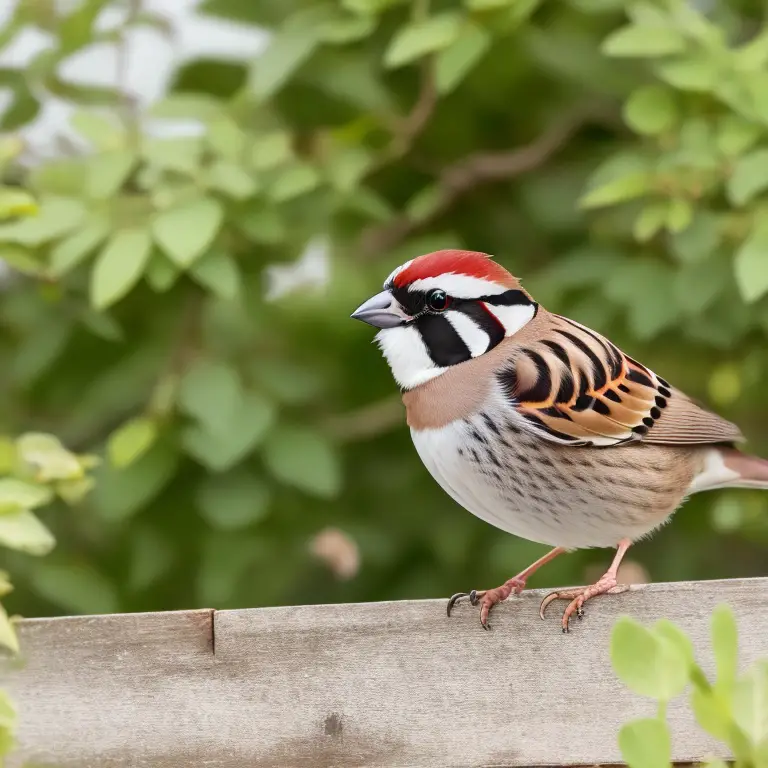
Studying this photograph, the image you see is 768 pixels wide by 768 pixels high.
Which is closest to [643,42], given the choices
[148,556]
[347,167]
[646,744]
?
[347,167]

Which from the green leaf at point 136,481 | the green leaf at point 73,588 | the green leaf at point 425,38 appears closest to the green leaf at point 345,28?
the green leaf at point 425,38

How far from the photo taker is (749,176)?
2219 mm

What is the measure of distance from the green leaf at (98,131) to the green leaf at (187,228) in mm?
261

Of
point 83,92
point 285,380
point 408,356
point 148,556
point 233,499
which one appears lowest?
point 148,556

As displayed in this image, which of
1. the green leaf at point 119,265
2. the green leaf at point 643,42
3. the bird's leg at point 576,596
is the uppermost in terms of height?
the green leaf at point 643,42

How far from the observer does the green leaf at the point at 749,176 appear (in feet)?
7.23

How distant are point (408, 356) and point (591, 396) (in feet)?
1.04

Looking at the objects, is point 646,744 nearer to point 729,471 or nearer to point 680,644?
point 680,644

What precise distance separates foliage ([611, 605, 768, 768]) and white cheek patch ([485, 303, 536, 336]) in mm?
1033

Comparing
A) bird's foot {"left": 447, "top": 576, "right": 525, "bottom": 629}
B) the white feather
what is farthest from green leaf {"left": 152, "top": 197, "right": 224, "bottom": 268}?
the white feather

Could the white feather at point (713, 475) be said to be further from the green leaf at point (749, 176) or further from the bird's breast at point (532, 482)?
the green leaf at point (749, 176)

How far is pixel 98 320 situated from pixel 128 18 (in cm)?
79

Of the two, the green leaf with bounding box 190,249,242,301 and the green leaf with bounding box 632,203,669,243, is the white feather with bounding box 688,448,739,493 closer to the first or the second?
the green leaf with bounding box 632,203,669,243

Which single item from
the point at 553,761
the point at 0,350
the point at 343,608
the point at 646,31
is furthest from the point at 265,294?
the point at 553,761
